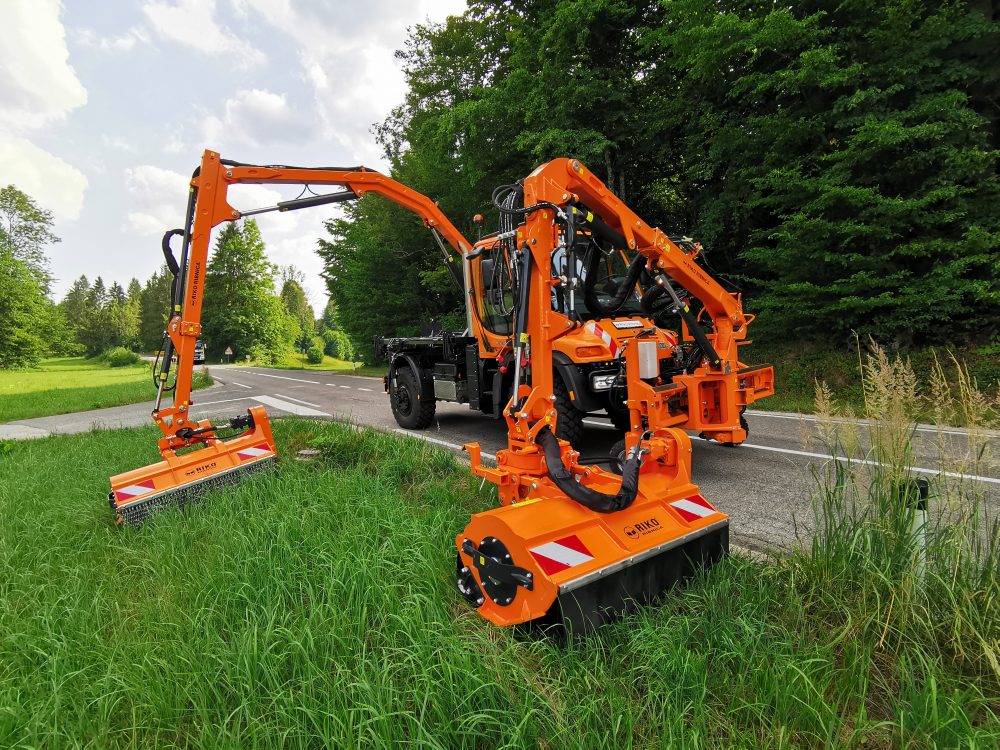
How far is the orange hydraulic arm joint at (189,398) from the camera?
3.93 meters

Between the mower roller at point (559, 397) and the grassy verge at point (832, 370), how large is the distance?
14.5ft

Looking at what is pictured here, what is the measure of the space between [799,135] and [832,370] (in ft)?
13.8

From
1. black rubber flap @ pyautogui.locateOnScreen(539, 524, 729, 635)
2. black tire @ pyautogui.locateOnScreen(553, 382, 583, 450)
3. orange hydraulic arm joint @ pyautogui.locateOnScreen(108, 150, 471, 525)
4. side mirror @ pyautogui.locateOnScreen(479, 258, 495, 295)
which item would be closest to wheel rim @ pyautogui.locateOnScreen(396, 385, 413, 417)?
side mirror @ pyautogui.locateOnScreen(479, 258, 495, 295)

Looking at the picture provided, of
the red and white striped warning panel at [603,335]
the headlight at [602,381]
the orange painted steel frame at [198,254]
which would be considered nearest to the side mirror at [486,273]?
the red and white striped warning panel at [603,335]

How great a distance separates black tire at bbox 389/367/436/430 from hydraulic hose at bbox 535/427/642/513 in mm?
5232

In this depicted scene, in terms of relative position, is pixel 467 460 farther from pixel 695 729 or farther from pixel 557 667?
pixel 695 729

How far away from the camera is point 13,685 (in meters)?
2.01

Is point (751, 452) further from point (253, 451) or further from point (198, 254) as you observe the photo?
point (198, 254)

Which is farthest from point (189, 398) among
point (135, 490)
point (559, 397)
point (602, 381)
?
point (602, 381)

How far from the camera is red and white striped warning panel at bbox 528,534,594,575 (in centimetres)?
210

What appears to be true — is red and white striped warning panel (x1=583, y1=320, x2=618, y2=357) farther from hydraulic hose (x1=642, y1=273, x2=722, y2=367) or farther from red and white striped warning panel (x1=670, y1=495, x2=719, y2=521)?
red and white striped warning panel (x1=670, y1=495, x2=719, y2=521)

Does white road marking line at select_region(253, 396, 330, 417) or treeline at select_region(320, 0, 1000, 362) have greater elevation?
treeline at select_region(320, 0, 1000, 362)

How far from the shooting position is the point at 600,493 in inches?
97.8

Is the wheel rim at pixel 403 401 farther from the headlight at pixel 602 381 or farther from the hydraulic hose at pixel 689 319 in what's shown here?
the hydraulic hose at pixel 689 319
